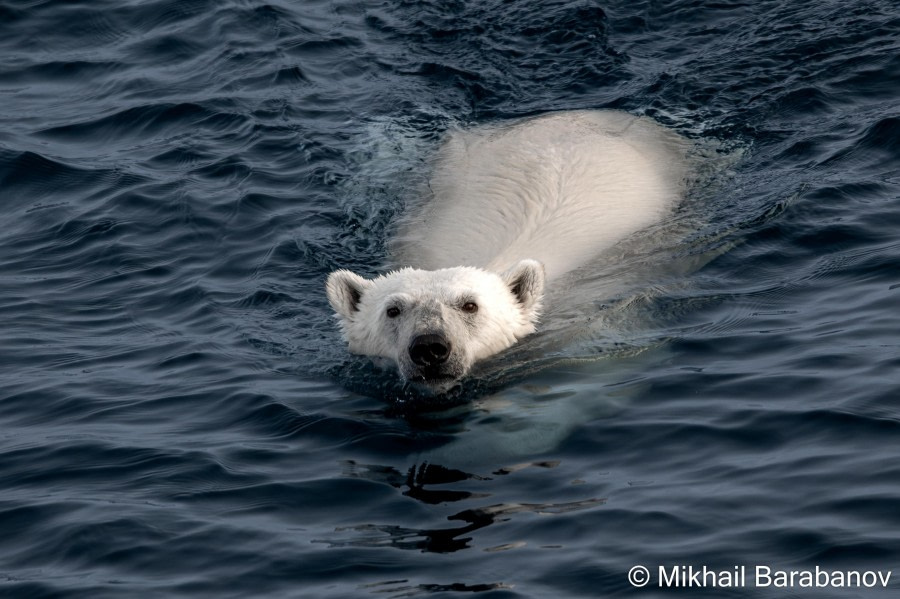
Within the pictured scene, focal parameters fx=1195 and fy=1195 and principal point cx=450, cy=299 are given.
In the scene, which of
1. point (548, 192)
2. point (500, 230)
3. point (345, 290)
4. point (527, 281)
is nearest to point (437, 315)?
point (527, 281)

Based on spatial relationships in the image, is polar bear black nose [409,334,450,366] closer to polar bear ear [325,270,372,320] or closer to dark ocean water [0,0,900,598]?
dark ocean water [0,0,900,598]

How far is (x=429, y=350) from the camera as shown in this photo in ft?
23.5

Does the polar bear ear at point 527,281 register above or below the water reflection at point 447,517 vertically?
above

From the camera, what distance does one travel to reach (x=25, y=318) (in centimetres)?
917

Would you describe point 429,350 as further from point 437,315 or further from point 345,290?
point 345,290

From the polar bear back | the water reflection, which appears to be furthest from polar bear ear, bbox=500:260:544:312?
the water reflection

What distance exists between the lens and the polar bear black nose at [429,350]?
710 cm

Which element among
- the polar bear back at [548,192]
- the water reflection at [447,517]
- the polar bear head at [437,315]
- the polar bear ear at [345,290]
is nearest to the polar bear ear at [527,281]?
the polar bear head at [437,315]

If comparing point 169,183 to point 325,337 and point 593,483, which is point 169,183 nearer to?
point 325,337

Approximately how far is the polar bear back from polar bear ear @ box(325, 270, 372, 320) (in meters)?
0.92

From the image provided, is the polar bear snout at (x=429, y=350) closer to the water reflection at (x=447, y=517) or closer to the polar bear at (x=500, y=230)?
the polar bear at (x=500, y=230)

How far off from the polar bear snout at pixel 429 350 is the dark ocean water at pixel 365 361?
15.5 inches

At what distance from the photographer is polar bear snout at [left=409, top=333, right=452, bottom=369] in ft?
23.3

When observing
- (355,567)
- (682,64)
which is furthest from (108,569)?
(682,64)
